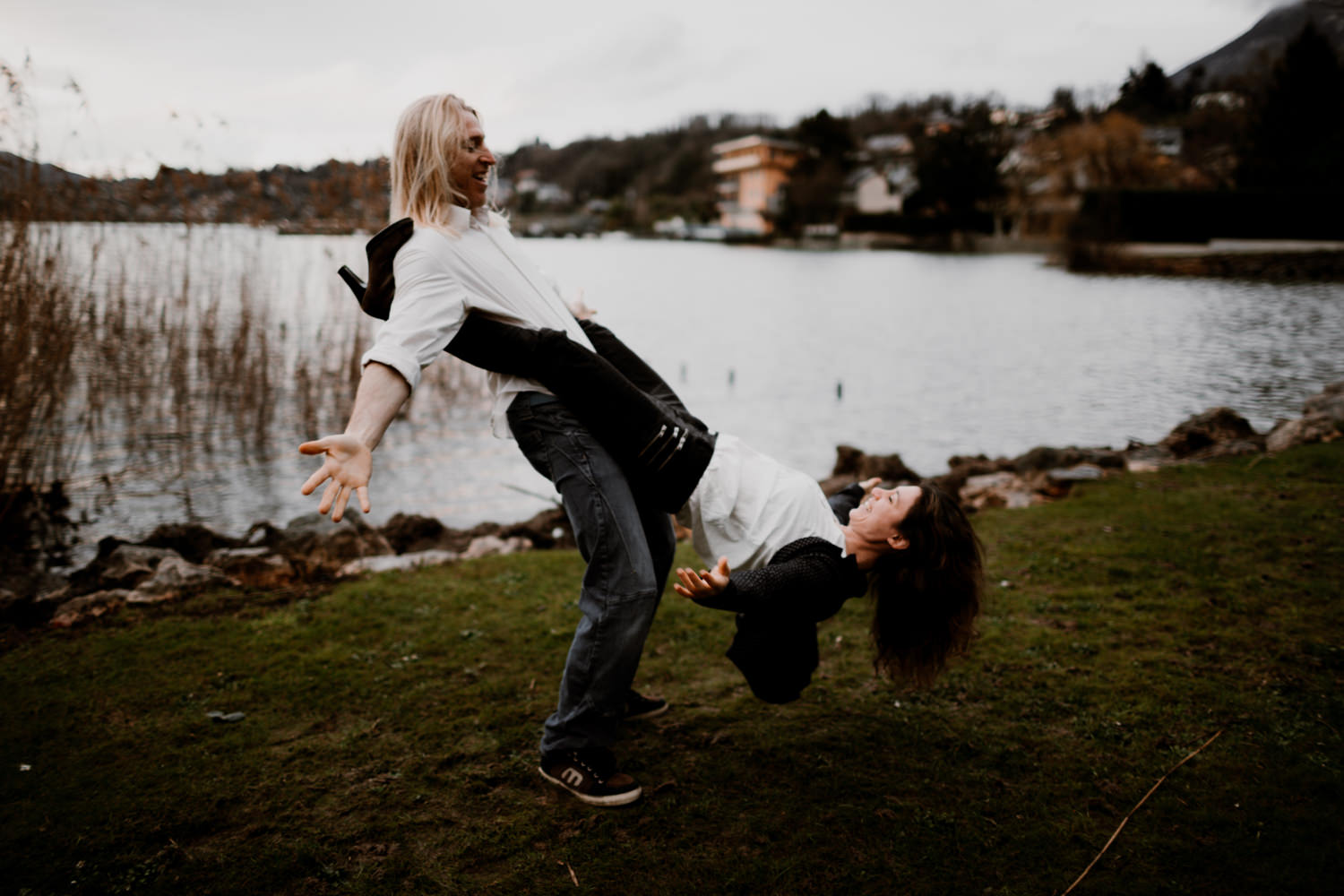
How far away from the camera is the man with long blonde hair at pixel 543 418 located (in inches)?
110

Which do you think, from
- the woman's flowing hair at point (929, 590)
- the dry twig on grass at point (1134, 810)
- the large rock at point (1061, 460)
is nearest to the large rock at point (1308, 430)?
the large rock at point (1061, 460)

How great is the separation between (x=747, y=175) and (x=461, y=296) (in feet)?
399

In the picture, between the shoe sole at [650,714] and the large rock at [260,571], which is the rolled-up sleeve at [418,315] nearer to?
the shoe sole at [650,714]

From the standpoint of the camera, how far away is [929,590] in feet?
10.9

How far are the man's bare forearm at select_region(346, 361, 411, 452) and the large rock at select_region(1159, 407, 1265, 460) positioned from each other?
9.18 metres

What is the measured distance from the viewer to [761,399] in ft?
46.9

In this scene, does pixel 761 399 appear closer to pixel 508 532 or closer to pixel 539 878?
pixel 508 532

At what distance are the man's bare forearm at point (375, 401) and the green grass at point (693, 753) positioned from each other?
55.5 inches

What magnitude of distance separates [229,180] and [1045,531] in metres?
8.45

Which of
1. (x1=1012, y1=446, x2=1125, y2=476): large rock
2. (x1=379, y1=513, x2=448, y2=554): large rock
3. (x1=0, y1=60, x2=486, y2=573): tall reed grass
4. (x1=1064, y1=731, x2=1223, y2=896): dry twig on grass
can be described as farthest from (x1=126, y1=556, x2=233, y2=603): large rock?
(x1=1012, y1=446, x2=1125, y2=476): large rock

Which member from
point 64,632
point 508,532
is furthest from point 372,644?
point 508,532

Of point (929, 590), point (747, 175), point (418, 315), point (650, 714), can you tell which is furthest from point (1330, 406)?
point (747, 175)

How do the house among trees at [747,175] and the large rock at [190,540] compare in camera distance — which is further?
the house among trees at [747,175]

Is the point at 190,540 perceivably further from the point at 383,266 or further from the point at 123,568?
the point at 383,266
